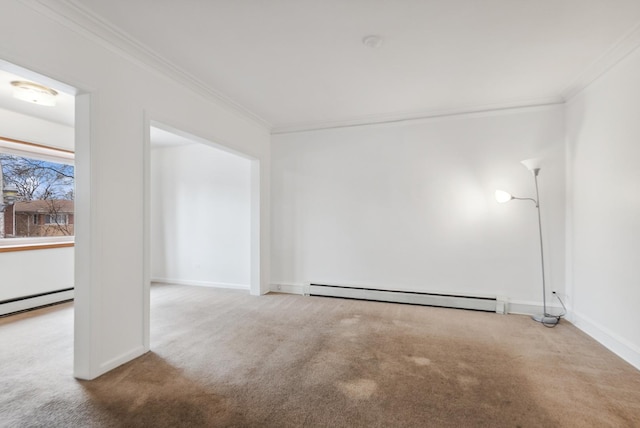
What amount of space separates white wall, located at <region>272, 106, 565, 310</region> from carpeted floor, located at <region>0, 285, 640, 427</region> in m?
0.77

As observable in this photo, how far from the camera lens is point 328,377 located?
2.28 m

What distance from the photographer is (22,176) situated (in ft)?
13.8

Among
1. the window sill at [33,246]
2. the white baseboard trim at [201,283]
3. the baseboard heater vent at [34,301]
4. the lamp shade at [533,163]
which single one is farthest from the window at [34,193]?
the lamp shade at [533,163]

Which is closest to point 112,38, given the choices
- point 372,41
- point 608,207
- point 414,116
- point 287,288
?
point 372,41

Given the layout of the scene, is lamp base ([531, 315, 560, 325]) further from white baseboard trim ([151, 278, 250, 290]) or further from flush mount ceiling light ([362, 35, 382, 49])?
white baseboard trim ([151, 278, 250, 290])

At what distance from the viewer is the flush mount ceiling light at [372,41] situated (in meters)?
2.41

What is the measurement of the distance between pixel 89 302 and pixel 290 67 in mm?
2631

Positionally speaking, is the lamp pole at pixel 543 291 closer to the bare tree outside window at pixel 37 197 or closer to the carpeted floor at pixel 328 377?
the carpeted floor at pixel 328 377

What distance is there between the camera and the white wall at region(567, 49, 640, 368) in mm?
2518

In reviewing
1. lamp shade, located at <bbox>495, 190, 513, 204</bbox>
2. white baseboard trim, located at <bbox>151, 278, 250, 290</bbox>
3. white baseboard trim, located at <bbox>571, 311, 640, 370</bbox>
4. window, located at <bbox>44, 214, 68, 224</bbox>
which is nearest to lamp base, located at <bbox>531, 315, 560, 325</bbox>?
white baseboard trim, located at <bbox>571, 311, 640, 370</bbox>

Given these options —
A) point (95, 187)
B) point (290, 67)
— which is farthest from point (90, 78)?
point (290, 67)

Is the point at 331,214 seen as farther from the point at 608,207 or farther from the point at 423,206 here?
the point at 608,207

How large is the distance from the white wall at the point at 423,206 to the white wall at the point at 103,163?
2408 millimetres

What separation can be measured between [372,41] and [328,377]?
8.88ft
